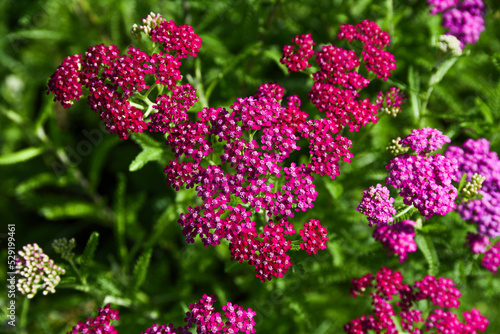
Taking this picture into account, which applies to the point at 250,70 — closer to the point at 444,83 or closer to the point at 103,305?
the point at 444,83

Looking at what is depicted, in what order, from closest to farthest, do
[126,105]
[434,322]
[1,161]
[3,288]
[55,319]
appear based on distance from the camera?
1. [126,105]
2. [434,322]
3. [1,161]
4. [3,288]
5. [55,319]

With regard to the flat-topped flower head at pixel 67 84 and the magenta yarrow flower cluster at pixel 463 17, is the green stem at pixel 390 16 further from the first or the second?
the flat-topped flower head at pixel 67 84

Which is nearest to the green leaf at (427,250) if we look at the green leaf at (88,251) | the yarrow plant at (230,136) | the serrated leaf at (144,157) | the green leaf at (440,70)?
the yarrow plant at (230,136)

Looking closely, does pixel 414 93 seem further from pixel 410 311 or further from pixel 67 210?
pixel 67 210

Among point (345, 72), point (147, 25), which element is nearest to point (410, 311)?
point (345, 72)

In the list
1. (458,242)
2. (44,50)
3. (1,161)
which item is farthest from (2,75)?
(458,242)

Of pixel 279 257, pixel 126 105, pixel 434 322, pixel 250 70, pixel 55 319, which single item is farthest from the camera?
pixel 55 319
